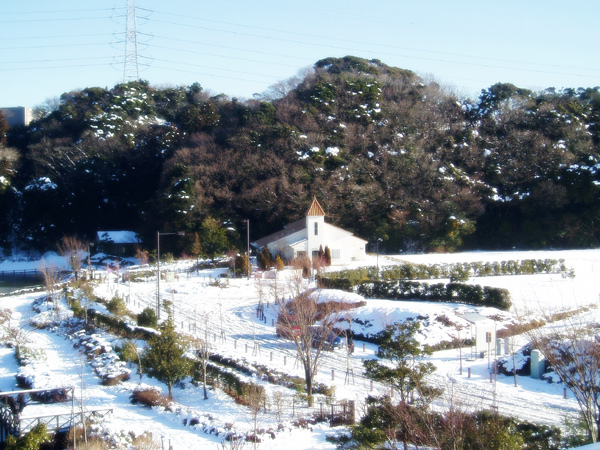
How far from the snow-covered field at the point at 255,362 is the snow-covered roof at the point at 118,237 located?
46.8ft

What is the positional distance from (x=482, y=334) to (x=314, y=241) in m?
18.4

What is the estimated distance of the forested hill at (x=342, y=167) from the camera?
152 ft

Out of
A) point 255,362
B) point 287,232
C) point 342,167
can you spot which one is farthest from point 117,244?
point 255,362

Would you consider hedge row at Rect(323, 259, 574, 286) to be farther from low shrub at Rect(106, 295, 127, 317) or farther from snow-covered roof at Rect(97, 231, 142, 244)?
snow-covered roof at Rect(97, 231, 142, 244)

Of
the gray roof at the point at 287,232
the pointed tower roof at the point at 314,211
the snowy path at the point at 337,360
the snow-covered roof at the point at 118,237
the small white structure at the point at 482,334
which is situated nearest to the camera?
the snowy path at the point at 337,360

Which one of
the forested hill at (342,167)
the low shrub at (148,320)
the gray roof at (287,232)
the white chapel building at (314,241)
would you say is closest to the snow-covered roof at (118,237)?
the forested hill at (342,167)

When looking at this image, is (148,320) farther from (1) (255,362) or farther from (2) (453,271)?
(2) (453,271)

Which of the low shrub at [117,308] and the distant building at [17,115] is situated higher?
the distant building at [17,115]

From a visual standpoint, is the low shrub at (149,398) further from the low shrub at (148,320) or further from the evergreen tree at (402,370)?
the low shrub at (148,320)

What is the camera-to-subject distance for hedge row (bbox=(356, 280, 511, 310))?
87.9ft

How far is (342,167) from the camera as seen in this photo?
4803 centimetres

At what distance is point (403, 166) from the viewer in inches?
1922

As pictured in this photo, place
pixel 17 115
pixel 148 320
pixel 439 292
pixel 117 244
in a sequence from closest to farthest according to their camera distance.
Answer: pixel 148 320 < pixel 439 292 < pixel 117 244 < pixel 17 115

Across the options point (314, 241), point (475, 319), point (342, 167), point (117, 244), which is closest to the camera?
point (475, 319)
